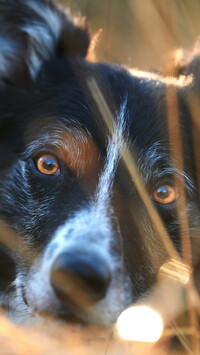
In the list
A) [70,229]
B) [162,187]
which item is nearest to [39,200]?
[70,229]

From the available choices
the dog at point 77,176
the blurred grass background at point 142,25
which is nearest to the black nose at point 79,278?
the dog at point 77,176

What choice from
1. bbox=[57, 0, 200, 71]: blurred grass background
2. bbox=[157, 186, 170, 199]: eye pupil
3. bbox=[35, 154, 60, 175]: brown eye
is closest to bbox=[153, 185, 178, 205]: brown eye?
bbox=[157, 186, 170, 199]: eye pupil

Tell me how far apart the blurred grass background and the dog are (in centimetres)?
247

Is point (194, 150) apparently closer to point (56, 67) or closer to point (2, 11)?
point (56, 67)

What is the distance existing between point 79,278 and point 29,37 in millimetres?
1898

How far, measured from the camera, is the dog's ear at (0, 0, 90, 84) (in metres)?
3.55

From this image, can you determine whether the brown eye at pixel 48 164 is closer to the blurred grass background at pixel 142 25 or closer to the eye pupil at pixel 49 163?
the eye pupil at pixel 49 163

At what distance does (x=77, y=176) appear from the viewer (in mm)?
2949

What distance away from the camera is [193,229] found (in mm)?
3244

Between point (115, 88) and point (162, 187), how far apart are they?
702mm

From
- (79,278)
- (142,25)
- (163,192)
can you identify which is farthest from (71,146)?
(142,25)

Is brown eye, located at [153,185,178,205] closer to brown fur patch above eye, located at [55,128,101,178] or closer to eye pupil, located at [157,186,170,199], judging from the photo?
eye pupil, located at [157,186,170,199]

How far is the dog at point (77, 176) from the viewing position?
102 inches

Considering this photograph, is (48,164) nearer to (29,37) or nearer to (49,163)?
(49,163)
